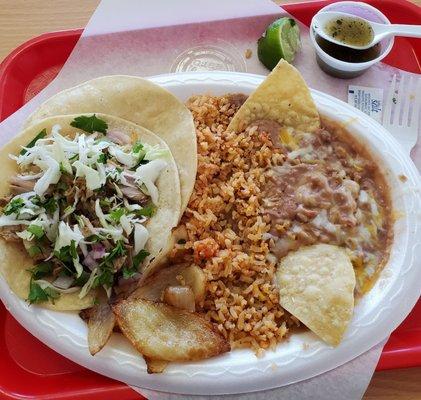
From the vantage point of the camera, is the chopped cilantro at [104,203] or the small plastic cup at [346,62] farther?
the small plastic cup at [346,62]

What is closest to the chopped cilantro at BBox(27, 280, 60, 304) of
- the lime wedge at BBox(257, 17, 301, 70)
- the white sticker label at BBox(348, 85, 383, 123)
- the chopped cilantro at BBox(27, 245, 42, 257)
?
the chopped cilantro at BBox(27, 245, 42, 257)

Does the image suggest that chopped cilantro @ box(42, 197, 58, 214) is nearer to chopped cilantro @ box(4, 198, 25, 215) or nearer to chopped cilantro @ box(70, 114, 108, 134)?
chopped cilantro @ box(4, 198, 25, 215)

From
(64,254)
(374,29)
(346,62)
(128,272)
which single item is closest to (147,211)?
(128,272)

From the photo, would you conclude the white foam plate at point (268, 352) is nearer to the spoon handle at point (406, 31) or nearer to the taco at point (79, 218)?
the taco at point (79, 218)

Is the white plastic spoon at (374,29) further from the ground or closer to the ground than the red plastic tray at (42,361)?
further from the ground

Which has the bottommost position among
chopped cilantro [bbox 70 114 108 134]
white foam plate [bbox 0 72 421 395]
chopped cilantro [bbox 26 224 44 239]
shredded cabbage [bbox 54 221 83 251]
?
white foam plate [bbox 0 72 421 395]

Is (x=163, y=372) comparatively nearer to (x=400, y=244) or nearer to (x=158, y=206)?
A: (x=158, y=206)

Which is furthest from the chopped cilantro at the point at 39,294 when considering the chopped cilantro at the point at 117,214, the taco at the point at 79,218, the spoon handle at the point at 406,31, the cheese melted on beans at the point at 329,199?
the spoon handle at the point at 406,31
